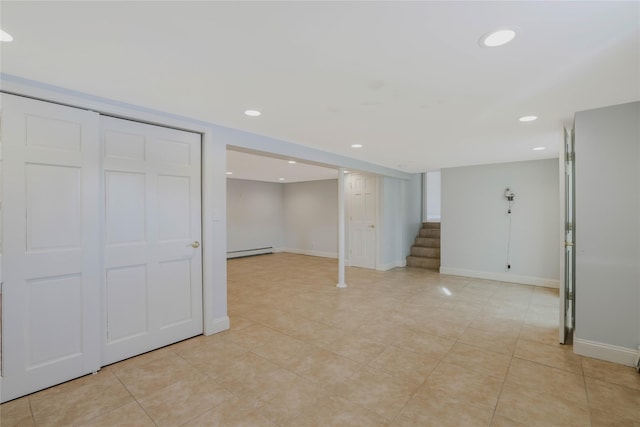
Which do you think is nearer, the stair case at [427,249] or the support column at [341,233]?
the support column at [341,233]

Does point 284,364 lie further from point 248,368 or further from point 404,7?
point 404,7

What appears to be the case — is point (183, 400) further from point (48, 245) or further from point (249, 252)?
point (249, 252)

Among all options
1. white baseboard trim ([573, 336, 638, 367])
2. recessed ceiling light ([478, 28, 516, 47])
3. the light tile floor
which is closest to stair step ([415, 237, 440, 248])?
the light tile floor

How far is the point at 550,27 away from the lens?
1.46 meters

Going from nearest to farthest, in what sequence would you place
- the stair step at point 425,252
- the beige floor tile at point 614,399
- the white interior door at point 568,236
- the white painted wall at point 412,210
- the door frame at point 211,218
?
the beige floor tile at point 614,399 → the white interior door at point 568,236 → the door frame at point 211,218 → the stair step at point 425,252 → the white painted wall at point 412,210

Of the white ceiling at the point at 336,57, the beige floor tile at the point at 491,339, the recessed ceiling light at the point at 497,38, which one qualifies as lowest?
the beige floor tile at the point at 491,339

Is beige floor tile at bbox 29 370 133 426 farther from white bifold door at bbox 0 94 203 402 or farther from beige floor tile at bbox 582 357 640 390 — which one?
beige floor tile at bbox 582 357 640 390

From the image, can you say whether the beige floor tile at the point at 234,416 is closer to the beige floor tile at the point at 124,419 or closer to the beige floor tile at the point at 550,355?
the beige floor tile at the point at 124,419

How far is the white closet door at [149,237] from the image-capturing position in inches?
99.7

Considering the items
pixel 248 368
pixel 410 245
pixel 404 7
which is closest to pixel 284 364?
pixel 248 368

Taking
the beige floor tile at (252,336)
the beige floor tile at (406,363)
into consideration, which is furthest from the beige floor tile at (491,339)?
the beige floor tile at (252,336)

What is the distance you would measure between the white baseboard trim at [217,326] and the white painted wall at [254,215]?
16.9 ft

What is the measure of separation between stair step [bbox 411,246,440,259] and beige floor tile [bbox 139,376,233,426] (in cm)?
585

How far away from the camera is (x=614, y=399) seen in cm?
208
